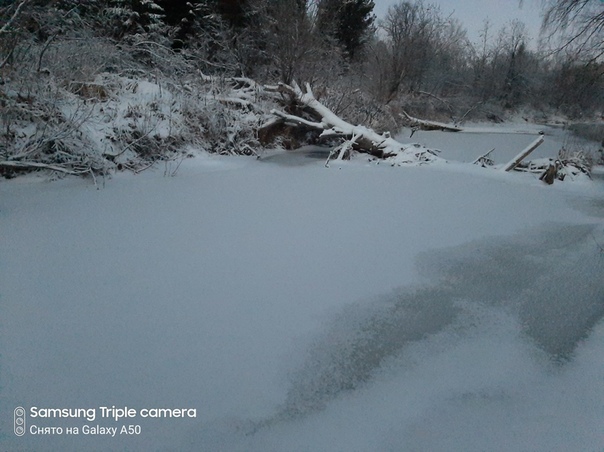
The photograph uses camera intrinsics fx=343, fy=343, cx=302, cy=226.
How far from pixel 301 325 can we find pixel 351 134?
258 inches

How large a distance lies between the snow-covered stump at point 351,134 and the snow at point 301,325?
341 centimetres

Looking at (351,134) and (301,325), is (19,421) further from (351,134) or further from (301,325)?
(351,134)

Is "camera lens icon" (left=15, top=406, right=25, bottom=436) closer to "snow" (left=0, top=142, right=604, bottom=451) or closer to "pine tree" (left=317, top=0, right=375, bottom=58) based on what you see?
"snow" (left=0, top=142, right=604, bottom=451)

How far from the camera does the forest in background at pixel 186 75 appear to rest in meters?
4.54

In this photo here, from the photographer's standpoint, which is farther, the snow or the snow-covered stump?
the snow-covered stump

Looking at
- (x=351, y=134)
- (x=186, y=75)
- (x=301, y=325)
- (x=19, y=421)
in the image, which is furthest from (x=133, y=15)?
(x=19, y=421)

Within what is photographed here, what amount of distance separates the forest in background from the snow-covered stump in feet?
1.40

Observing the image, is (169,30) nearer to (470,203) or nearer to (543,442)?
(470,203)

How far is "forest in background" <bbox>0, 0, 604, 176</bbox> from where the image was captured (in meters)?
4.54

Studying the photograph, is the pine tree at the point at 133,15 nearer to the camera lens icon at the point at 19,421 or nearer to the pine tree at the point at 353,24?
the pine tree at the point at 353,24

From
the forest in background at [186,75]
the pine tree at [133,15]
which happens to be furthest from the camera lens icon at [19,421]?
the pine tree at [133,15]

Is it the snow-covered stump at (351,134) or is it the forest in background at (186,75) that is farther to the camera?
the snow-covered stump at (351,134)

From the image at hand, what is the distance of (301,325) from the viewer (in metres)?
1.92

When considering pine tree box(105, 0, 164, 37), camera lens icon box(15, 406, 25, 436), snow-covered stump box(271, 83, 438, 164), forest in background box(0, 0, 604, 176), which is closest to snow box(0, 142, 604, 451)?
camera lens icon box(15, 406, 25, 436)
